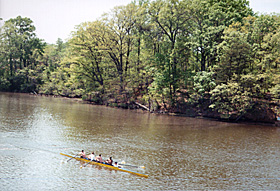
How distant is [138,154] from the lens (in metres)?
22.2

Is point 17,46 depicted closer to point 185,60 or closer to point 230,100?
point 185,60

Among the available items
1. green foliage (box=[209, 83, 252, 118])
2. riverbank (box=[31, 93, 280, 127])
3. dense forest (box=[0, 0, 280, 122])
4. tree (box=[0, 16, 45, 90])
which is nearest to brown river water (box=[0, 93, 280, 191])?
riverbank (box=[31, 93, 280, 127])

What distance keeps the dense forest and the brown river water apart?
7197 millimetres

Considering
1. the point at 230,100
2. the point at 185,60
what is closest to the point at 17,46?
the point at 185,60

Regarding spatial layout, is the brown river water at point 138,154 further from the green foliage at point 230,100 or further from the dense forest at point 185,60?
the dense forest at point 185,60

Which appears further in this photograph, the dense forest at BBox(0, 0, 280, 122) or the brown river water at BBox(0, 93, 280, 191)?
the dense forest at BBox(0, 0, 280, 122)

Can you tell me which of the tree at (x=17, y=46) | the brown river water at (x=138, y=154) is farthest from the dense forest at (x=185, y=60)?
the tree at (x=17, y=46)

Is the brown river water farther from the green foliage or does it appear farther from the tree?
the tree

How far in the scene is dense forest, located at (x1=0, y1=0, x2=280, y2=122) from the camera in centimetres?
3972

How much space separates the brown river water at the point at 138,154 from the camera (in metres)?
16.6

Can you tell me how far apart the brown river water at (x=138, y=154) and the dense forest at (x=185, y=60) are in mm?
7197

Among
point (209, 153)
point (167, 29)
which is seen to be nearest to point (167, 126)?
point (209, 153)

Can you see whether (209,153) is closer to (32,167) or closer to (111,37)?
(32,167)

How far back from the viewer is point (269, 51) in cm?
3962
